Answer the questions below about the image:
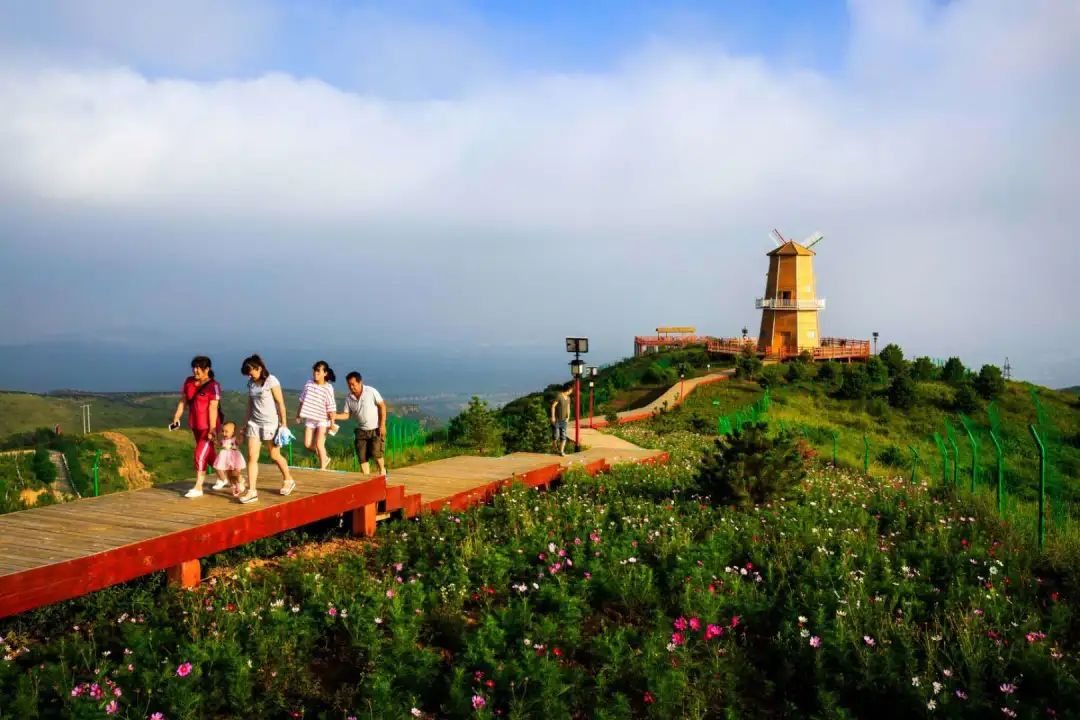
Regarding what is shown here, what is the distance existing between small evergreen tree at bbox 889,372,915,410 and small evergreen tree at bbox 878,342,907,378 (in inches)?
283

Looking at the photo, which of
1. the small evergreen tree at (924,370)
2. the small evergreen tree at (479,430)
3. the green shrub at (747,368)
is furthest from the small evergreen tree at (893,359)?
the small evergreen tree at (479,430)

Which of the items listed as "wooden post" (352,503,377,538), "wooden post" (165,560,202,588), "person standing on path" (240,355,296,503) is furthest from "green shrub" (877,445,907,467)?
"wooden post" (165,560,202,588)

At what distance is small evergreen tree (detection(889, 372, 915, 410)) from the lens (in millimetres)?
42281

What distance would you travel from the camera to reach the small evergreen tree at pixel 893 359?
5081cm

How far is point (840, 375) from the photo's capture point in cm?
4722

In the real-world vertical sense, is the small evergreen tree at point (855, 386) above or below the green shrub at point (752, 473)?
below

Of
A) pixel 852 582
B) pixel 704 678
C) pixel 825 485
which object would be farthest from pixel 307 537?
pixel 825 485

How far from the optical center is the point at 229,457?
27.6 feet

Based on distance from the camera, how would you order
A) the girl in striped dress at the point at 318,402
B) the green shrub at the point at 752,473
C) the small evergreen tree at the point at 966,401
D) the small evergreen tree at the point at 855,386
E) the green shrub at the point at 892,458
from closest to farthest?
the girl in striped dress at the point at 318,402, the green shrub at the point at 752,473, the green shrub at the point at 892,458, the small evergreen tree at the point at 966,401, the small evergreen tree at the point at 855,386

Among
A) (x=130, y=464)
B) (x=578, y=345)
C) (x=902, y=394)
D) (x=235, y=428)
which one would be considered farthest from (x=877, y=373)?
(x=235, y=428)

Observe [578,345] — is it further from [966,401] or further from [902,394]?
[966,401]

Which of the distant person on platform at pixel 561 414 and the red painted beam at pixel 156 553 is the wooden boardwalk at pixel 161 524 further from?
the distant person on platform at pixel 561 414

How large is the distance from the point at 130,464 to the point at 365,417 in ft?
61.1

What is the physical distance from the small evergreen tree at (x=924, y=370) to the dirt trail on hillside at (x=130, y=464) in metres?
44.4
